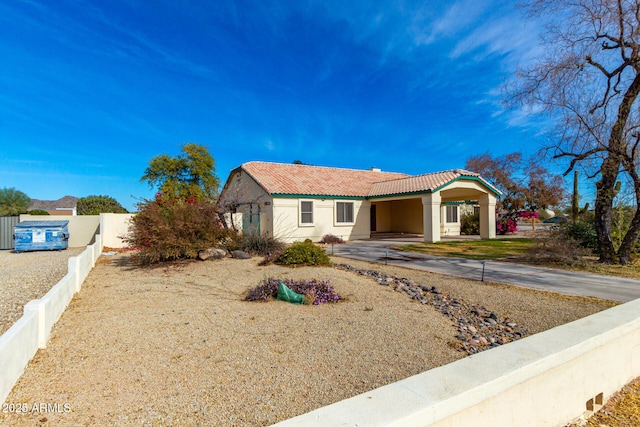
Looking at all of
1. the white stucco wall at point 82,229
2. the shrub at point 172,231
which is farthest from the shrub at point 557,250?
the white stucco wall at point 82,229

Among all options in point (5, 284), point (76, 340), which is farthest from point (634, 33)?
point (5, 284)

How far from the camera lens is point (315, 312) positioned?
19.1ft

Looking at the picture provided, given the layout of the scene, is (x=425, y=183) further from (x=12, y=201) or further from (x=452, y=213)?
(x=12, y=201)

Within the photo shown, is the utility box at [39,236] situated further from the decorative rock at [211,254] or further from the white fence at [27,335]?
the white fence at [27,335]

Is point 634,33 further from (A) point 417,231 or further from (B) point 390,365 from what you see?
(A) point 417,231

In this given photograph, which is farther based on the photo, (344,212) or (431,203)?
(344,212)

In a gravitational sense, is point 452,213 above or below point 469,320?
above

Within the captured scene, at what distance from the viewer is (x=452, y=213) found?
2538 cm

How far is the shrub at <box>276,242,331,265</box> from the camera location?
33.8 feet

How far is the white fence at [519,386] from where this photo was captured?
1902mm

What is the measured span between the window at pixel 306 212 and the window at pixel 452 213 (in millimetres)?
11491

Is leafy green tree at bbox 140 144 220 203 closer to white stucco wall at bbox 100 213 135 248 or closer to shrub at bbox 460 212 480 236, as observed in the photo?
white stucco wall at bbox 100 213 135 248

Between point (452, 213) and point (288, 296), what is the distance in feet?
71.6

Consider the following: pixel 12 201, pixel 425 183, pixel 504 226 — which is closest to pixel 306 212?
pixel 425 183
